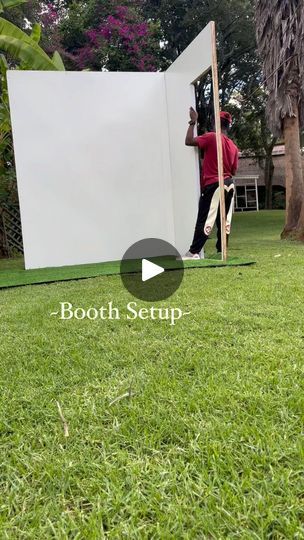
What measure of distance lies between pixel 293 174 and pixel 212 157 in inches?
134

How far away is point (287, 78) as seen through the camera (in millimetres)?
7602

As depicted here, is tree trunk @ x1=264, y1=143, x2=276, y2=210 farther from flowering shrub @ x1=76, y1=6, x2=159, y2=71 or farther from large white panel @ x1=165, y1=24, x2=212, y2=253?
large white panel @ x1=165, y1=24, x2=212, y2=253

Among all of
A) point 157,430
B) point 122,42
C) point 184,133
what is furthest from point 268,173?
point 157,430

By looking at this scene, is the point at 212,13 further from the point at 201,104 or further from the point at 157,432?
the point at 157,432

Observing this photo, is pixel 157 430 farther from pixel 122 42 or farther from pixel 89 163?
pixel 122 42

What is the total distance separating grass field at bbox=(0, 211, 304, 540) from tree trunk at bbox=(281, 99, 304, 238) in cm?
607

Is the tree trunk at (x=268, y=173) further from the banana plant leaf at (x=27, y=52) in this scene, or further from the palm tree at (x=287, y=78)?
the banana plant leaf at (x=27, y=52)

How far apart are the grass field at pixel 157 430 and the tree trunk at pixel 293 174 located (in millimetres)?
6065

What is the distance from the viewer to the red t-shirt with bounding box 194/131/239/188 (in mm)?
5188

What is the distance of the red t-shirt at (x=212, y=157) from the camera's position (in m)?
5.19

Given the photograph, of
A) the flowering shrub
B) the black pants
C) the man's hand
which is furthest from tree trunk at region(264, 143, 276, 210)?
the black pants

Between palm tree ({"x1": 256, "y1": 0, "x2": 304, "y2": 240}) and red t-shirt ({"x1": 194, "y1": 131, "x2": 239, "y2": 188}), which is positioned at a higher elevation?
palm tree ({"x1": 256, "y1": 0, "x2": 304, "y2": 240})

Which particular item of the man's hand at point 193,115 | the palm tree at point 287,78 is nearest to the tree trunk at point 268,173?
the palm tree at point 287,78

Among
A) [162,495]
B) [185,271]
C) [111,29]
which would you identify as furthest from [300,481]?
[111,29]
